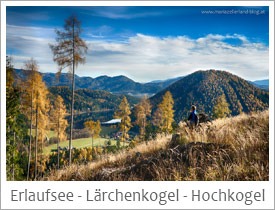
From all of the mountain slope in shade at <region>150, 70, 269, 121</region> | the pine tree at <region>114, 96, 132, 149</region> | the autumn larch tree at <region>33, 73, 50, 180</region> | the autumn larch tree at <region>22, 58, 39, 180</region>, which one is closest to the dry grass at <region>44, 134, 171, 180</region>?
the autumn larch tree at <region>33, 73, 50, 180</region>

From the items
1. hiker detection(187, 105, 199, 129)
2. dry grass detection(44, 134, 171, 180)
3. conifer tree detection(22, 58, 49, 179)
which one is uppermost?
conifer tree detection(22, 58, 49, 179)

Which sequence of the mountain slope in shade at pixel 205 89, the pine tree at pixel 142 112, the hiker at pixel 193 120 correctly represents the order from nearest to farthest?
the hiker at pixel 193 120, the pine tree at pixel 142 112, the mountain slope in shade at pixel 205 89

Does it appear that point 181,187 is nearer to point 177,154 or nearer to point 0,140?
point 177,154

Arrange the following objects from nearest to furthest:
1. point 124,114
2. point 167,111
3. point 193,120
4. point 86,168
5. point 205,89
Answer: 1. point 86,168
2. point 193,120
3. point 124,114
4. point 167,111
5. point 205,89

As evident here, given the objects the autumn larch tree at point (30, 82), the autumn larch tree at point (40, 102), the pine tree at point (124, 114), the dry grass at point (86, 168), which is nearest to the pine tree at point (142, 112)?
the pine tree at point (124, 114)

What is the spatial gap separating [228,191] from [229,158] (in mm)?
584

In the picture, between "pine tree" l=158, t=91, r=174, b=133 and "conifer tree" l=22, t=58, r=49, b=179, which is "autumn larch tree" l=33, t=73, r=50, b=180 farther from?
"pine tree" l=158, t=91, r=174, b=133

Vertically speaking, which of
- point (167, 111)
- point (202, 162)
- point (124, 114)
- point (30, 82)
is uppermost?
point (30, 82)

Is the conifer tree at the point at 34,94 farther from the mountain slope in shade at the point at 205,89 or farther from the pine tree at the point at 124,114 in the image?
the mountain slope in shade at the point at 205,89

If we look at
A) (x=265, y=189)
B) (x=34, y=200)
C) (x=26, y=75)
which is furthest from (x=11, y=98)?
(x=265, y=189)

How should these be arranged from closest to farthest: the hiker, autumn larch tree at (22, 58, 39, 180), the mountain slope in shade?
the hiker → autumn larch tree at (22, 58, 39, 180) → the mountain slope in shade

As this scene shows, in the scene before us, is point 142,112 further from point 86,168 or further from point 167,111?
point 86,168

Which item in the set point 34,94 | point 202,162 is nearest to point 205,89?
point 34,94

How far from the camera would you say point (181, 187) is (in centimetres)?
306
